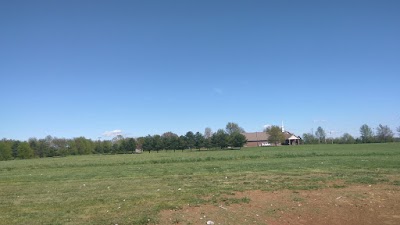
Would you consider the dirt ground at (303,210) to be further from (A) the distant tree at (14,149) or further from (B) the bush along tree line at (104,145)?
(A) the distant tree at (14,149)

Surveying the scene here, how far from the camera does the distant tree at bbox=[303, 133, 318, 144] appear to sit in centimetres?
18138

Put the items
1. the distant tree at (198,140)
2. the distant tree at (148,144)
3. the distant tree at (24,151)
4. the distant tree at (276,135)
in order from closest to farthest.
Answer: the distant tree at (24,151) < the distant tree at (198,140) < the distant tree at (148,144) < the distant tree at (276,135)

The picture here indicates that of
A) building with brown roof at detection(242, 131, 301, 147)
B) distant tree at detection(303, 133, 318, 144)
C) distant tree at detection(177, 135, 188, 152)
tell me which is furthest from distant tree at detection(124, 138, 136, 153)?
distant tree at detection(303, 133, 318, 144)

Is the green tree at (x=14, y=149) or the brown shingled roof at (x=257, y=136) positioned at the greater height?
the brown shingled roof at (x=257, y=136)

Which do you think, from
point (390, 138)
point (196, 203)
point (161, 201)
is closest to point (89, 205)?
point (161, 201)

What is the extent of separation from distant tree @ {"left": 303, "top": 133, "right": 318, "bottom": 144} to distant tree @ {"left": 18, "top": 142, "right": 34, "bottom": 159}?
13359 cm

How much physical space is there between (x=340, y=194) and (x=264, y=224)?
497 cm

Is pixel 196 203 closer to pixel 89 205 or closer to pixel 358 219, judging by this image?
pixel 89 205

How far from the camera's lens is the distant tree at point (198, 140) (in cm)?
14600

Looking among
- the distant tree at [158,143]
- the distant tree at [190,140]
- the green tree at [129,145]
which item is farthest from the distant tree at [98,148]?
the distant tree at [190,140]

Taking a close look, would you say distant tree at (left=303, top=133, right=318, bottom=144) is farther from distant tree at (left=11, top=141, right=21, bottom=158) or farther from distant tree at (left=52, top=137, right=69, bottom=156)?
distant tree at (left=11, top=141, right=21, bottom=158)

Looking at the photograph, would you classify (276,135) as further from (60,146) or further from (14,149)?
(14,149)

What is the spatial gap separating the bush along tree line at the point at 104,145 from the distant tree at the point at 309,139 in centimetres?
3980

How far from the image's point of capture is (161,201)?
1322cm
